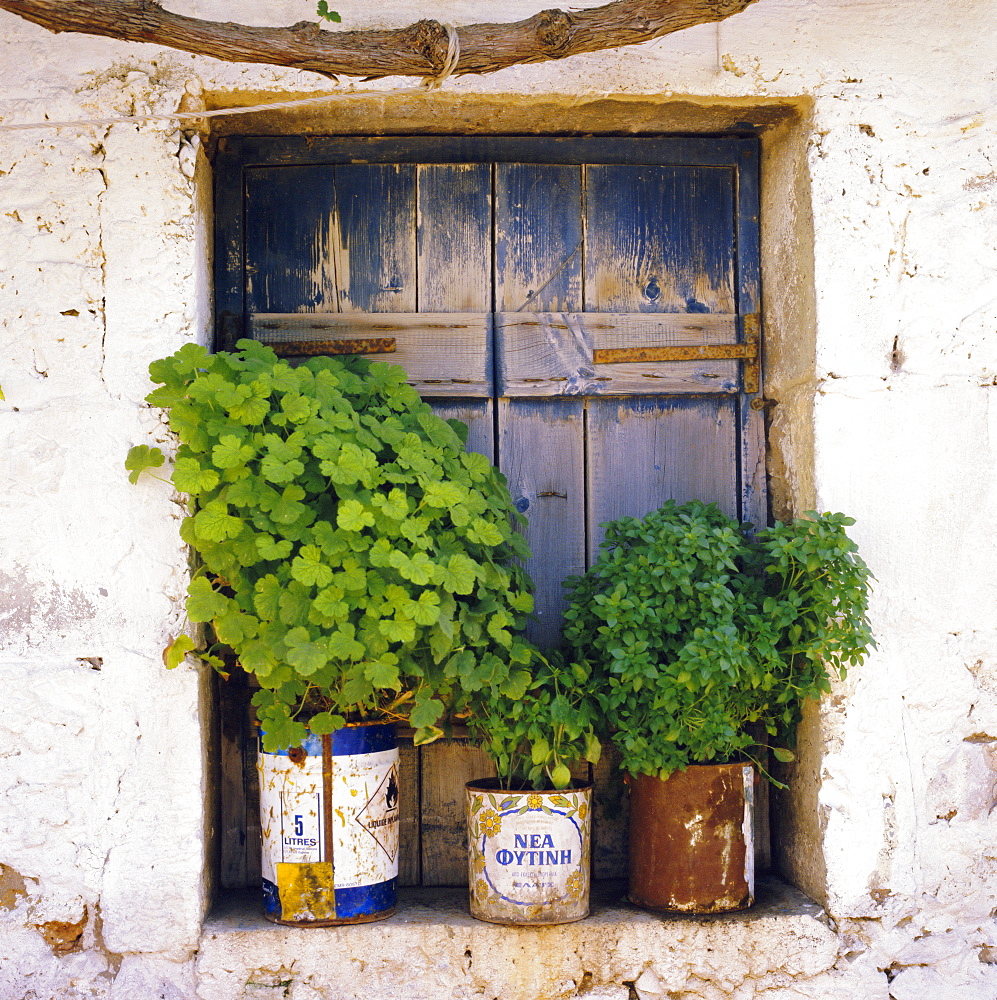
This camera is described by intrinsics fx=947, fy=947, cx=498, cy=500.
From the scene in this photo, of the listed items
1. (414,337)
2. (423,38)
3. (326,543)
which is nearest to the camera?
(326,543)

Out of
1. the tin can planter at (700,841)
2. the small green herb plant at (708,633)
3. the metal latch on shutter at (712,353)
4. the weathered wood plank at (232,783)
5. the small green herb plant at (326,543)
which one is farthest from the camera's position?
the metal latch on shutter at (712,353)

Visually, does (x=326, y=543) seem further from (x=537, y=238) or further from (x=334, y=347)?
(x=537, y=238)

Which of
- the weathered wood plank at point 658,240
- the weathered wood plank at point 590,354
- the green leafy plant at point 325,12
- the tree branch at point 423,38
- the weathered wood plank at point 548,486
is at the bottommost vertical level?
the weathered wood plank at point 548,486

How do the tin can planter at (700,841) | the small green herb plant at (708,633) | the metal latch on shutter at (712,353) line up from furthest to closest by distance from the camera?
Result: the metal latch on shutter at (712,353) → the tin can planter at (700,841) → the small green herb plant at (708,633)

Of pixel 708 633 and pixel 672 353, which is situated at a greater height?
pixel 672 353

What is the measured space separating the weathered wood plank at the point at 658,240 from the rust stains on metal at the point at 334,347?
0.55 metres

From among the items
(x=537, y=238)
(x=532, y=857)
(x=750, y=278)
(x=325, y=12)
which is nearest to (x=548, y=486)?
(x=537, y=238)

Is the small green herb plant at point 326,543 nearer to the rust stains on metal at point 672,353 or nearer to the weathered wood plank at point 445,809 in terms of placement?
the weathered wood plank at point 445,809

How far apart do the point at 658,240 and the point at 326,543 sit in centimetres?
128

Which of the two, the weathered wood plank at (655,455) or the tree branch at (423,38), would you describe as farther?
the weathered wood plank at (655,455)

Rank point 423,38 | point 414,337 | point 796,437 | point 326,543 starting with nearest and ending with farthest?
point 326,543
point 423,38
point 796,437
point 414,337

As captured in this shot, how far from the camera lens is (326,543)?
1787 mm

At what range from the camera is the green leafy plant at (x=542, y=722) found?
1.98m

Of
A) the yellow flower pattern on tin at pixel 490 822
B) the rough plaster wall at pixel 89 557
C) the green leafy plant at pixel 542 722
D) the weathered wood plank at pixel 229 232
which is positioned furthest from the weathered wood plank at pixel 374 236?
the yellow flower pattern on tin at pixel 490 822
